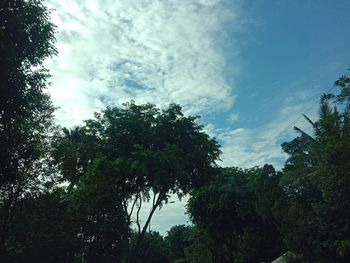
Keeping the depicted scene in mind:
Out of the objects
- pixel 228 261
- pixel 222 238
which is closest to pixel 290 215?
pixel 222 238

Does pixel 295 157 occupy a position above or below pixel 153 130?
below

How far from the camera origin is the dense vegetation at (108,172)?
42.6 feet

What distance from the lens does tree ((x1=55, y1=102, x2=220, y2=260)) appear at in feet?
87.4

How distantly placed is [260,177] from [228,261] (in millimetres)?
19896

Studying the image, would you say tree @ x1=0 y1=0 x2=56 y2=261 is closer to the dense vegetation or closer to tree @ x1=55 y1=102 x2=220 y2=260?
the dense vegetation

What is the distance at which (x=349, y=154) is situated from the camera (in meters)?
19.2

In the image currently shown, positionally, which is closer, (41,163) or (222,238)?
(41,163)

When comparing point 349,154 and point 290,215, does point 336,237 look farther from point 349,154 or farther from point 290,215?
point 349,154

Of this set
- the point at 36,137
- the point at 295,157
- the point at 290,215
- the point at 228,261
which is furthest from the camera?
the point at 228,261

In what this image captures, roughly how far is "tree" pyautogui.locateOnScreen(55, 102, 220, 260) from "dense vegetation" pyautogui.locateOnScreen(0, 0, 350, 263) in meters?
0.07

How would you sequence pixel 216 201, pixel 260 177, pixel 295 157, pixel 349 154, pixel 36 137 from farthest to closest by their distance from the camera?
pixel 216 201, pixel 260 177, pixel 295 157, pixel 36 137, pixel 349 154

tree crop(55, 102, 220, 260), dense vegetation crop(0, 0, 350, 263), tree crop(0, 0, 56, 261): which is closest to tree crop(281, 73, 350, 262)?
dense vegetation crop(0, 0, 350, 263)

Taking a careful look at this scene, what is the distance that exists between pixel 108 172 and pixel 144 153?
2.64 metres

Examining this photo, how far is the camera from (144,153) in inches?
1045
